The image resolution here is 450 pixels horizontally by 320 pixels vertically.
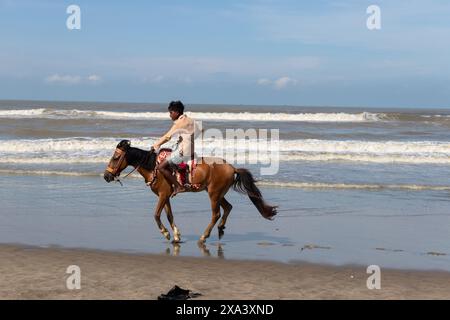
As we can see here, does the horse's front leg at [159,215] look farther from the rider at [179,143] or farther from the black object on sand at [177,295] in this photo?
the black object on sand at [177,295]

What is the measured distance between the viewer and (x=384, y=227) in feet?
34.1

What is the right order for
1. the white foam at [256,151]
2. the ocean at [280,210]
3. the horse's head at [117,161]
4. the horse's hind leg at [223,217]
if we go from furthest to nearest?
1. the white foam at [256,151]
2. the horse's hind leg at [223,217]
3. the horse's head at [117,161]
4. the ocean at [280,210]

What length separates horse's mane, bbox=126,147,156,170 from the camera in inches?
362

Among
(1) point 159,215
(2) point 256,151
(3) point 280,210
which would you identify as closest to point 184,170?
(1) point 159,215

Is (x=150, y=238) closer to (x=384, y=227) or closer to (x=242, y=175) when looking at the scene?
(x=242, y=175)

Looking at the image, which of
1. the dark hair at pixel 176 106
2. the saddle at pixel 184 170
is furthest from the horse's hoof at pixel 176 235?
the dark hair at pixel 176 106

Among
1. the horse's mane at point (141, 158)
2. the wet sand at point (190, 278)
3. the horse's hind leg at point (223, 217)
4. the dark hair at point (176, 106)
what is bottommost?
the wet sand at point (190, 278)

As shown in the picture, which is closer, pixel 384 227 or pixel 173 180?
pixel 173 180

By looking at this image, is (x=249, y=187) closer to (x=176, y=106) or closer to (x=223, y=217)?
(x=223, y=217)

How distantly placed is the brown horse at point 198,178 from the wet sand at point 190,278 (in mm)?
1235

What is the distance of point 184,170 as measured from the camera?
9297 mm

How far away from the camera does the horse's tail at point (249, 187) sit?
31.1ft

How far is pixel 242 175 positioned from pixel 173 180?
1101 mm
